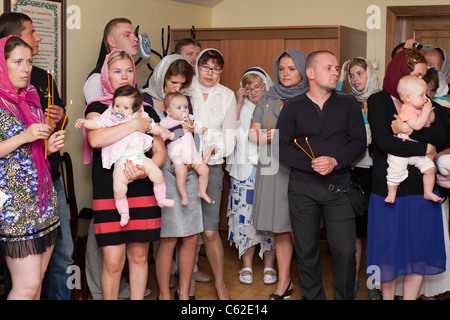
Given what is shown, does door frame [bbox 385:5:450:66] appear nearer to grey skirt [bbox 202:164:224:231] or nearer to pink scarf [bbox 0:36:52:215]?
grey skirt [bbox 202:164:224:231]

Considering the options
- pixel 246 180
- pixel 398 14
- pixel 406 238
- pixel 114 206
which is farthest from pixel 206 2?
pixel 406 238

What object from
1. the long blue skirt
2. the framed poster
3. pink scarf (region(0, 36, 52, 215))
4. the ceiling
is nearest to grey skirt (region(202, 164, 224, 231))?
the long blue skirt

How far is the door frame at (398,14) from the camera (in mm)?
5145

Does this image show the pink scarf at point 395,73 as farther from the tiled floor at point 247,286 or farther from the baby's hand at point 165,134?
the tiled floor at point 247,286

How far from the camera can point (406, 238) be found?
309cm

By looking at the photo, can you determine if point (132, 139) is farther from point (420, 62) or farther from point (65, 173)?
point (420, 62)

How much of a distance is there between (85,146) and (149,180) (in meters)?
0.43

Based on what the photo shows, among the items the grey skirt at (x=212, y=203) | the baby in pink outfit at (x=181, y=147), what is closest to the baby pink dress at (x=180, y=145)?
the baby in pink outfit at (x=181, y=147)

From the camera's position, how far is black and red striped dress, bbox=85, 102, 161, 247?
2.84m

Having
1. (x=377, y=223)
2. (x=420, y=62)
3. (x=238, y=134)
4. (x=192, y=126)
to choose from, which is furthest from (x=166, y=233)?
(x=420, y=62)

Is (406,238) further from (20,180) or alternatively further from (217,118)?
(20,180)

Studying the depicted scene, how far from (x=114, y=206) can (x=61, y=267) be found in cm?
63

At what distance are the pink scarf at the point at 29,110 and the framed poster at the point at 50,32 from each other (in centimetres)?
111

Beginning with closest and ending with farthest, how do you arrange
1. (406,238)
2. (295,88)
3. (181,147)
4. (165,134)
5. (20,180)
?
(20,180) < (165,134) < (406,238) < (181,147) < (295,88)
